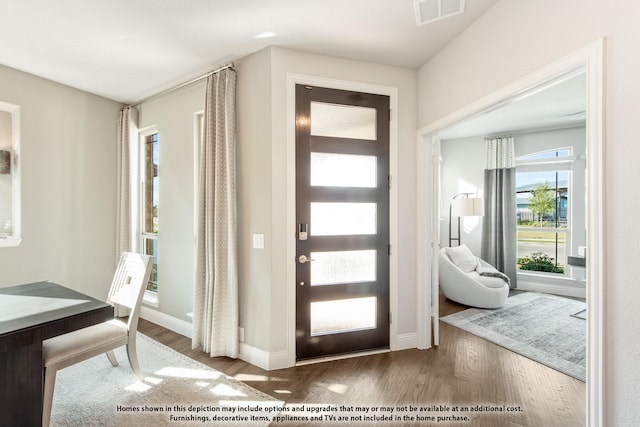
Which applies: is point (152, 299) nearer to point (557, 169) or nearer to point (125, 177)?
point (125, 177)

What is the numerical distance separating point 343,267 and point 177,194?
2.05 meters

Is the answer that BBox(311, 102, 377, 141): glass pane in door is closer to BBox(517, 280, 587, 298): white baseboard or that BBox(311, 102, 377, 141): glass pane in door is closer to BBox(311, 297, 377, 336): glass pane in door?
BBox(311, 297, 377, 336): glass pane in door

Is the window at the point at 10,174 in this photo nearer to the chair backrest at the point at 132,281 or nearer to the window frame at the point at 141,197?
the window frame at the point at 141,197

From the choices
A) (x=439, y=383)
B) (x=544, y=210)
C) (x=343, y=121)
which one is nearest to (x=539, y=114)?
(x=544, y=210)

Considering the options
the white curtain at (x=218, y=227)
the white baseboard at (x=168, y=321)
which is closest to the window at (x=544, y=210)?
the white curtain at (x=218, y=227)

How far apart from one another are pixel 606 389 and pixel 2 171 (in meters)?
4.92

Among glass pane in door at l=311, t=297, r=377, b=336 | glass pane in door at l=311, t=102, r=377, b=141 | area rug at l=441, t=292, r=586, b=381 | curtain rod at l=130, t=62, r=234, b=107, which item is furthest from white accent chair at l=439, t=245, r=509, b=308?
curtain rod at l=130, t=62, r=234, b=107

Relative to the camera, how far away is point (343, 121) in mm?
2717

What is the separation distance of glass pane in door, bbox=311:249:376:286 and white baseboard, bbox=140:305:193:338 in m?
1.59

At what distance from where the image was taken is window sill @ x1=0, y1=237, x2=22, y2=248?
2904 millimetres

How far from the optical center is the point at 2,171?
2986 mm

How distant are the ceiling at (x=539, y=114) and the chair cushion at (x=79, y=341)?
3343 millimetres

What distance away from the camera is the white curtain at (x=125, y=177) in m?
3.67

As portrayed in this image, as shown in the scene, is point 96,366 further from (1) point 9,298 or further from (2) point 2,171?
(2) point 2,171
